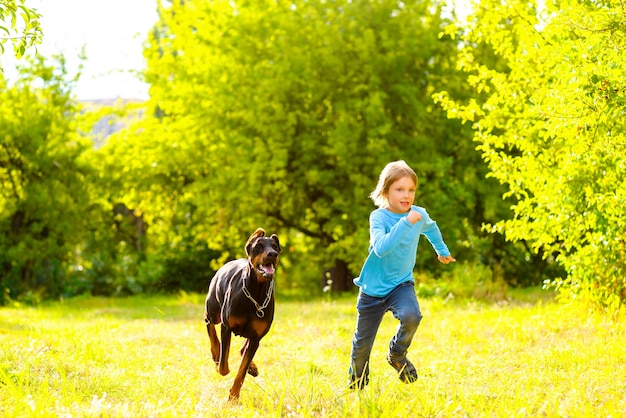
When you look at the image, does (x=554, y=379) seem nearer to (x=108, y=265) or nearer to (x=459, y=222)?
(x=459, y=222)

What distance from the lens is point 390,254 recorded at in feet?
21.7

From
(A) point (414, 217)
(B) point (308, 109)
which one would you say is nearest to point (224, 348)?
(A) point (414, 217)

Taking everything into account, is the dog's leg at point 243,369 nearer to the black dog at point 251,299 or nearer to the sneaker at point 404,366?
the black dog at point 251,299

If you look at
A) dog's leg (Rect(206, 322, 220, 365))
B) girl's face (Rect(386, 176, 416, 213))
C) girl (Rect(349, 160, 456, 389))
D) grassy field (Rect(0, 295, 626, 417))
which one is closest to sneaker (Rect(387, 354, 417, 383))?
girl (Rect(349, 160, 456, 389))

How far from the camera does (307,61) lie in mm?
22141

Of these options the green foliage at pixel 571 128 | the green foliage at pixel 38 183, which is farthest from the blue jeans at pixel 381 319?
the green foliage at pixel 38 183

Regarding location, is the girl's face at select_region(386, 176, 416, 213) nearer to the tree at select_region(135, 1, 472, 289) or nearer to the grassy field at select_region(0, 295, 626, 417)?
the grassy field at select_region(0, 295, 626, 417)

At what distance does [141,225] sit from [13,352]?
22.4 metres

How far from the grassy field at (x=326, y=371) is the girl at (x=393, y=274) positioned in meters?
0.30

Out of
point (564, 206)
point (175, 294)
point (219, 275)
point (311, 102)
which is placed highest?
point (311, 102)

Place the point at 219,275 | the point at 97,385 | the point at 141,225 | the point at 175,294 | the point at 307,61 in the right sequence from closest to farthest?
the point at 97,385 < the point at 219,275 < the point at 307,61 < the point at 175,294 < the point at 141,225

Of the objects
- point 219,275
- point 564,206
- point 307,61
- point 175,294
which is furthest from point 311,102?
point 219,275

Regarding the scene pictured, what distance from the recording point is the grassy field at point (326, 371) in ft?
19.2

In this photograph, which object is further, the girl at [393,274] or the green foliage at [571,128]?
the green foliage at [571,128]
